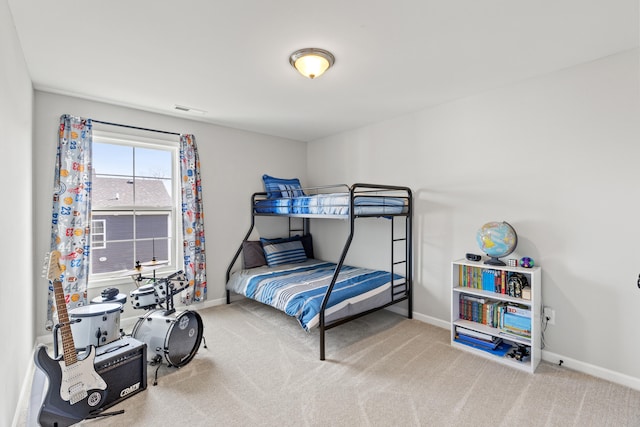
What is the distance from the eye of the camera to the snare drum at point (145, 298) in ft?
8.73

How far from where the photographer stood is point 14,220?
199 centimetres

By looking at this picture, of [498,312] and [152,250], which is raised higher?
[152,250]

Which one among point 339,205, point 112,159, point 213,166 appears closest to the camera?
point 339,205

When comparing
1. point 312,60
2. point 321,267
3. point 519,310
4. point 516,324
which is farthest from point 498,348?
point 312,60

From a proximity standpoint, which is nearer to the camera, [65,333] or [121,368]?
[65,333]

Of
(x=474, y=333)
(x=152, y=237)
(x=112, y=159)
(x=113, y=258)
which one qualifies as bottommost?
(x=474, y=333)

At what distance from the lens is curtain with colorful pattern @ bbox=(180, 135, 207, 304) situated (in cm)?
373

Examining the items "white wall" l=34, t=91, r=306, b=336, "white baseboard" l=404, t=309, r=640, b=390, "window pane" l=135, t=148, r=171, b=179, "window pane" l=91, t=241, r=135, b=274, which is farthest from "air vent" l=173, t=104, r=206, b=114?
"white baseboard" l=404, t=309, r=640, b=390

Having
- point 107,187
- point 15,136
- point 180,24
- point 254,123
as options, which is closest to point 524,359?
point 180,24

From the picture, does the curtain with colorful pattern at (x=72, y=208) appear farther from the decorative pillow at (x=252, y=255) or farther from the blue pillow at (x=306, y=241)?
the blue pillow at (x=306, y=241)

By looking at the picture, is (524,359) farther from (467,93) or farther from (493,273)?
(467,93)

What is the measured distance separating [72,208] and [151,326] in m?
1.52

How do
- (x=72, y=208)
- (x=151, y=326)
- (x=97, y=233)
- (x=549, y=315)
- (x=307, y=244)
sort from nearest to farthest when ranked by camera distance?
(x=151, y=326) → (x=549, y=315) → (x=72, y=208) → (x=97, y=233) → (x=307, y=244)

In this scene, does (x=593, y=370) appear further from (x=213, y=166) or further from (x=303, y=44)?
(x=213, y=166)
